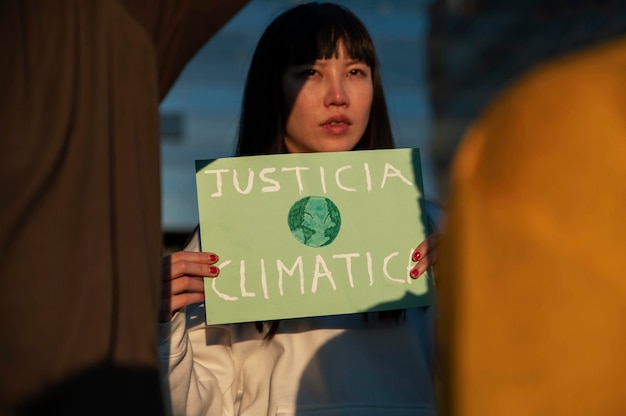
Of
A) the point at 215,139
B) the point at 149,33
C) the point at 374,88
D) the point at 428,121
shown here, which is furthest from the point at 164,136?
the point at 149,33

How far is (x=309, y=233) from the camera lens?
190 centimetres

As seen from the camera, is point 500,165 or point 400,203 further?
point 400,203

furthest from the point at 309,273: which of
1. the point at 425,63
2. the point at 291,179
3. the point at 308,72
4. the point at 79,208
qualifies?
the point at 425,63

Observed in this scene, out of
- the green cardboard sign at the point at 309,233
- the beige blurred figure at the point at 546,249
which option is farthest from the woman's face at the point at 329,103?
the beige blurred figure at the point at 546,249

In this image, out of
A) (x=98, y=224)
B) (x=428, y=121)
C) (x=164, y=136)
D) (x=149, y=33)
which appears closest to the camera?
(x=98, y=224)

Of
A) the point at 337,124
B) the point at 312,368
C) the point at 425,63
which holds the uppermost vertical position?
the point at 425,63

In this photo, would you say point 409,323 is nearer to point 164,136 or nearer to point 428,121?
point 164,136

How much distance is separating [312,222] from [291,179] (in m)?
0.09

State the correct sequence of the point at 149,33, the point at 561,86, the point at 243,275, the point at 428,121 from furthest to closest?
the point at 428,121 → the point at 243,275 → the point at 149,33 → the point at 561,86

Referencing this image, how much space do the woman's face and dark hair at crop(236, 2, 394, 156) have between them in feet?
0.07

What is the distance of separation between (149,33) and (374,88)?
1.10 m

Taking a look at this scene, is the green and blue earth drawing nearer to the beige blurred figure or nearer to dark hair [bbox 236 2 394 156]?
dark hair [bbox 236 2 394 156]

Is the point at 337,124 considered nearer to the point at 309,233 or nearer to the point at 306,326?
the point at 309,233

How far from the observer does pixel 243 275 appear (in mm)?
1870
